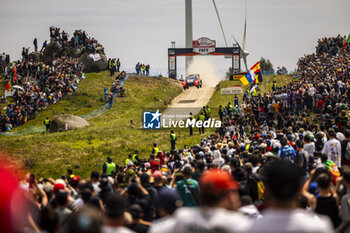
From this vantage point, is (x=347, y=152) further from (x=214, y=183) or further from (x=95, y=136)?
(x=95, y=136)

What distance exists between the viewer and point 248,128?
103 feet

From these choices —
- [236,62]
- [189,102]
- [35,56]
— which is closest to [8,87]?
[189,102]

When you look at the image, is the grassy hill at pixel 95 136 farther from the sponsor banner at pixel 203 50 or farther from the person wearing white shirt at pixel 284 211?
the person wearing white shirt at pixel 284 211

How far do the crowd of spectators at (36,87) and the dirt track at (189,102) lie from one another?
38.5ft

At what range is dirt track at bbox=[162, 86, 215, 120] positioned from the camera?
48.0 meters

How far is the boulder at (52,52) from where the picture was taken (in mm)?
67375

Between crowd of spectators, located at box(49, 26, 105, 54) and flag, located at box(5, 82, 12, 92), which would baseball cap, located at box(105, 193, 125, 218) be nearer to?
flag, located at box(5, 82, 12, 92)

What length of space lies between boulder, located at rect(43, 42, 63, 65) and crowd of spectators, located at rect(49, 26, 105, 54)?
683mm

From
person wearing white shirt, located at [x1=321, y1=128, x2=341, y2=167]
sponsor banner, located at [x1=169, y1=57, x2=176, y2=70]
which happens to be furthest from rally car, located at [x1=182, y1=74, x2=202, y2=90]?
person wearing white shirt, located at [x1=321, y1=128, x2=341, y2=167]

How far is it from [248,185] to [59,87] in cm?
4531

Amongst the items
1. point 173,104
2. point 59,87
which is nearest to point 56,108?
point 59,87


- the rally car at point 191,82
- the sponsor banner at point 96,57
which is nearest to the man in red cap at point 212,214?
the rally car at point 191,82

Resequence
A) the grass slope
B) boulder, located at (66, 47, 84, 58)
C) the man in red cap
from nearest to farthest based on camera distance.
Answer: the man in red cap
the grass slope
boulder, located at (66, 47, 84, 58)

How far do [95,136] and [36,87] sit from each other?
16.2m
